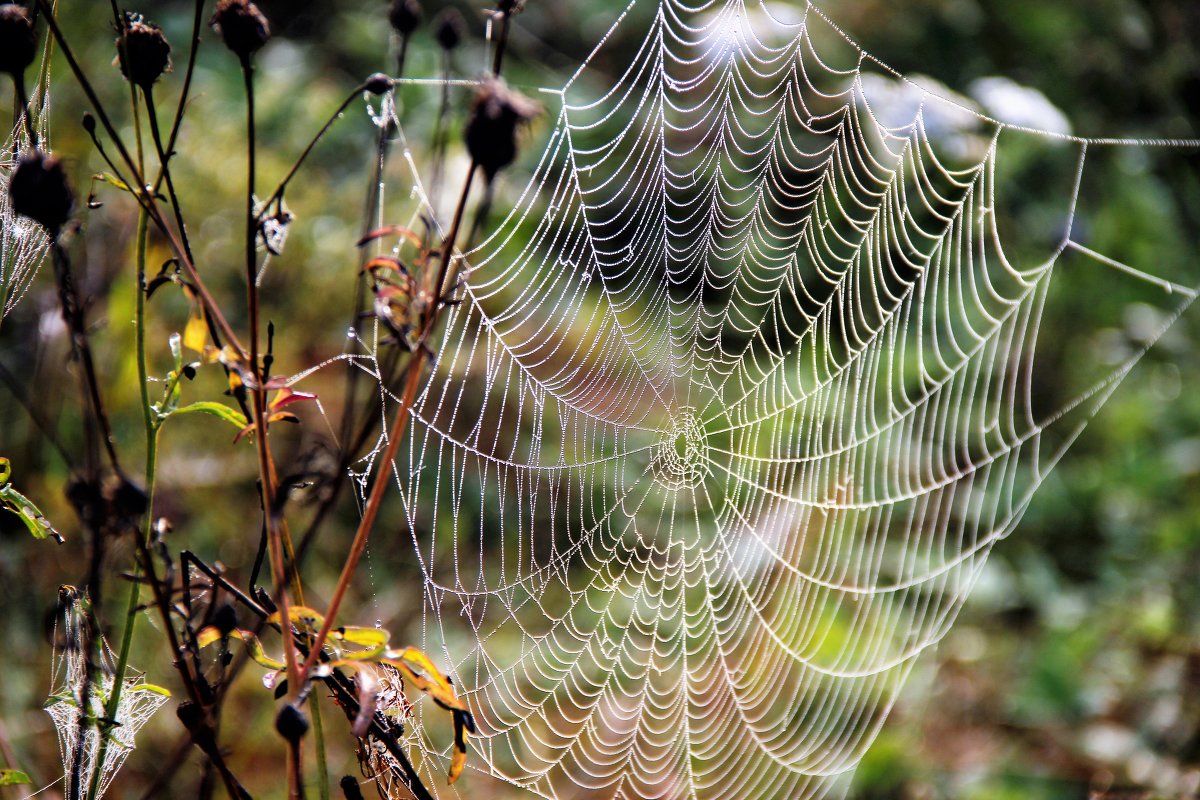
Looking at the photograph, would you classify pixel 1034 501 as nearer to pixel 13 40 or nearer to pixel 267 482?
pixel 267 482

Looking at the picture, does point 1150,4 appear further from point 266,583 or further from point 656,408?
point 266,583

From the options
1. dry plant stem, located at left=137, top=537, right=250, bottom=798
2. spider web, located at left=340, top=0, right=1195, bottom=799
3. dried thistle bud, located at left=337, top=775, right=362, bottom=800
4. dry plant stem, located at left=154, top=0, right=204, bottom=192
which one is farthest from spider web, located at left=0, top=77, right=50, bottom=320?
spider web, located at left=340, top=0, right=1195, bottom=799

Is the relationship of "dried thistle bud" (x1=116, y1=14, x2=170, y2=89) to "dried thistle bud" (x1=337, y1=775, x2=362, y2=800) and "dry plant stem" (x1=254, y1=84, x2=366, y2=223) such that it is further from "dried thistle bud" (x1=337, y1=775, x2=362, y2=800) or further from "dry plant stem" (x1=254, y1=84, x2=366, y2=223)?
"dried thistle bud" (x1=337, y1=775, x2=362, y2=800)

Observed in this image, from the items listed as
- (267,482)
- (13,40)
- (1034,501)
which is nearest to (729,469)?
(1034,501)

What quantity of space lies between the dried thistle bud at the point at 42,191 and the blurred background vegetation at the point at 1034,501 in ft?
2.41

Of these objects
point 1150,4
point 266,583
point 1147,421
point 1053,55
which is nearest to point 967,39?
point 1053,55

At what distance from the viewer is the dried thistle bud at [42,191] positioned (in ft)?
1.28

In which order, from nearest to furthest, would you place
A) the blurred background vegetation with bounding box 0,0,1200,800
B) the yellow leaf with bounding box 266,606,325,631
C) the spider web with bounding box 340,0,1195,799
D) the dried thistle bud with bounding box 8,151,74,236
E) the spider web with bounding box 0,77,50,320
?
the dried thistle bud with bounding box 8,151,74,236 → the yellow leaf with bounding box 266,606,325,631 → the spider web with bounding box 0,77,50,320 → the blurred background vegetation with bounding box 0,0,1200,800 → the spider web with bounding box 340,0,1195,799

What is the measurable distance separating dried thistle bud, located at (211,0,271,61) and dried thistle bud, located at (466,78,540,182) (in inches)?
5.3

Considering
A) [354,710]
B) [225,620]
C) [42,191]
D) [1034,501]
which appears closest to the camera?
[42,191]

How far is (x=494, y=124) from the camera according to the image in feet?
1.34

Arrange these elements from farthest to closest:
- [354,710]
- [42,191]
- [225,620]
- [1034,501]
Result: 1. [1034,501]
2. [354,710]
3. [225,620]
4. [42,191]

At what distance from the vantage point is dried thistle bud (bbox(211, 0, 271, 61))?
0.47 meters

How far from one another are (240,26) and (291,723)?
12.6 inches
